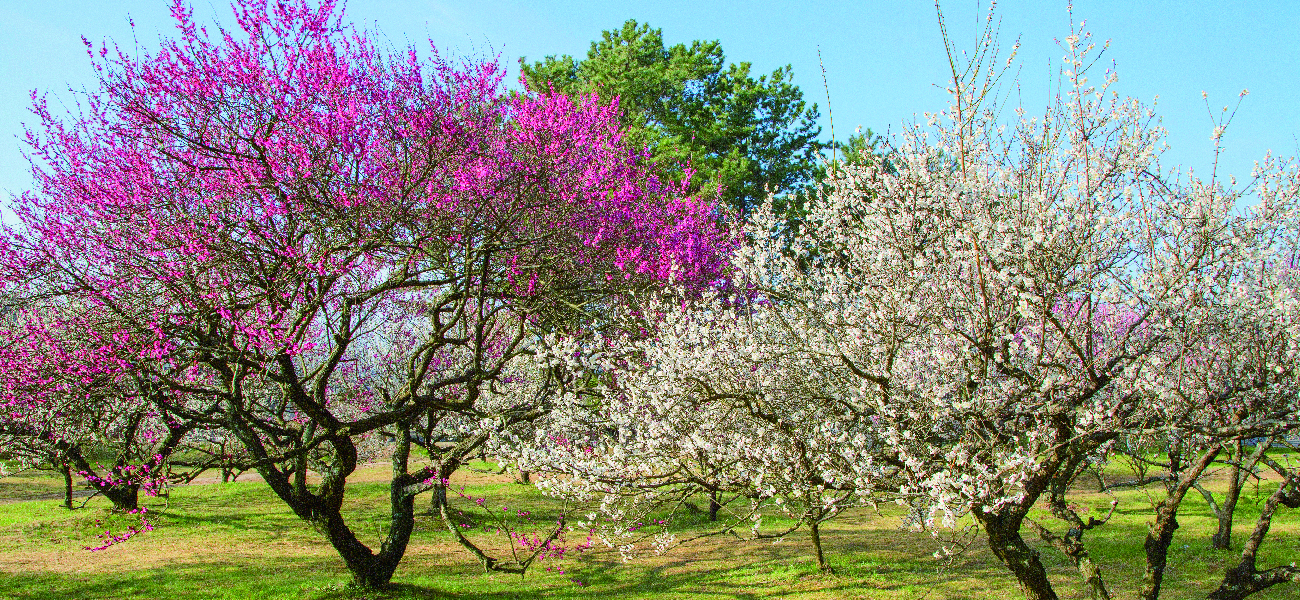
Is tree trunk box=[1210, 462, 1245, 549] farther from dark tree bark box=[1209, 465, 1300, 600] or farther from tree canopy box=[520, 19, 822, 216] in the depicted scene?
tree canopy box=[520, 19, 822, 216]

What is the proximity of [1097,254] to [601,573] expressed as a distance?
11.0 m

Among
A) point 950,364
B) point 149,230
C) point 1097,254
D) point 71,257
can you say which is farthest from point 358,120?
point 1097,254

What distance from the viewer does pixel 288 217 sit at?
10016mm

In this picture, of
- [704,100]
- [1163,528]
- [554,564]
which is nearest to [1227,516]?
[1163,528]

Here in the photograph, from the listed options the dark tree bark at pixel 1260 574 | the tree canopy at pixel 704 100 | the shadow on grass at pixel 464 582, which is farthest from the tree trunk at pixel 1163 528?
the tree canopy at pixel 704 100

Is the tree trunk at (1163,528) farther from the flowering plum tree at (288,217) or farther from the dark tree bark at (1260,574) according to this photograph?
the flowering plum tree at (288,217)

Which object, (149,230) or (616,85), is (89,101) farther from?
(616,85)

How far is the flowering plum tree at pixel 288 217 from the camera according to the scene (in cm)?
957

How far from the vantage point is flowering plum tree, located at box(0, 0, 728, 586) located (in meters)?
9.57

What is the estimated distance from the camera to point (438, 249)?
10.9 meters

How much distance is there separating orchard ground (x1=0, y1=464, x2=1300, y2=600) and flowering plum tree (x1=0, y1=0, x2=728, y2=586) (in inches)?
79.4

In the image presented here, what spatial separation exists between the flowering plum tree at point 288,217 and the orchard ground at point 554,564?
2.02 metres

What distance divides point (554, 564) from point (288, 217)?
8488mm

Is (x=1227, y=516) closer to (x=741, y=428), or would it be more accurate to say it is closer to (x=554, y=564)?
(x=741, y=428)
